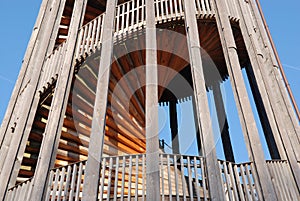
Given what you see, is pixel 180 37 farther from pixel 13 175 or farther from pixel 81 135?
pixel 13 175

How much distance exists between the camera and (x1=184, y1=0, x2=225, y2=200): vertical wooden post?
4.21 meters

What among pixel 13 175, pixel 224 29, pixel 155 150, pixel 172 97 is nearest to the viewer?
pixel 155 150

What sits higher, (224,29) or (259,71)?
(224,29)

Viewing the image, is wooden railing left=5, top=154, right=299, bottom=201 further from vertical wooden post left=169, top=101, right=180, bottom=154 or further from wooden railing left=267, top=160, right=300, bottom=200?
vertical wooden post left=169, top=101, right=180, bottom=154

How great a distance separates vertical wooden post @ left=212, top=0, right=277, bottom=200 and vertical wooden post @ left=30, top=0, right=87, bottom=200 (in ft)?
11.4

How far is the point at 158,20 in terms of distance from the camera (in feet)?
22.1

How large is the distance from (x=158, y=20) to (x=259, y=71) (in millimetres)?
2722

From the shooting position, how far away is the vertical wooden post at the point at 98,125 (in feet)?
13.8

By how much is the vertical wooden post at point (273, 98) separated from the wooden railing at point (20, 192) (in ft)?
16.0

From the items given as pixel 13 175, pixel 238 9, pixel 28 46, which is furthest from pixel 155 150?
pixel 28 46

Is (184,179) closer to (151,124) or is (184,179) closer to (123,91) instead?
(151,124)

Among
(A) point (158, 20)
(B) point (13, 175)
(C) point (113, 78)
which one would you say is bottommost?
(B) point (13, 175)

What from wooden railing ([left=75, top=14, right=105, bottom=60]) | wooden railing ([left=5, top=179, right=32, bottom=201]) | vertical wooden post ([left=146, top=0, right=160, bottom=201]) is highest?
wooden railing ([left=75, top=14, right=105, bottom=60])

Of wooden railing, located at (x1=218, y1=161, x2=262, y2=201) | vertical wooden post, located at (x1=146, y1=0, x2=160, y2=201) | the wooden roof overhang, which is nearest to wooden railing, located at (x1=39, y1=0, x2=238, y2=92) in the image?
the wooden roof overhang
